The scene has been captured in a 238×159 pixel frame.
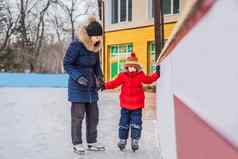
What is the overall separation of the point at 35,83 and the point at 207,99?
1047 inches

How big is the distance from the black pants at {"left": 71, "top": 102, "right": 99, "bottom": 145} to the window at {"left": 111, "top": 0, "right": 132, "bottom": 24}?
917 inches

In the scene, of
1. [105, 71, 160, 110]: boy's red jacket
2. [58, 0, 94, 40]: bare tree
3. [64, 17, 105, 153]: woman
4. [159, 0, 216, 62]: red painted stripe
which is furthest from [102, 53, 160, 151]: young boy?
[58, 0, 94, 40]: bare tree

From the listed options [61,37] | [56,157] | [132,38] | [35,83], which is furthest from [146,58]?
[61,37]

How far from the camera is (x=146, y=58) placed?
27.8 m

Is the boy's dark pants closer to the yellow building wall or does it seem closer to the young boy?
the young boy

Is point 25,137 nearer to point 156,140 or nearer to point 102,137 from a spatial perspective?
point 102,137

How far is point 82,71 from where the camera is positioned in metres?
5.89

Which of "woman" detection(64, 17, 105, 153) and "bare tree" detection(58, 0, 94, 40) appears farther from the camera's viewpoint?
"bare tree" detection(58, 0, 94, 40)

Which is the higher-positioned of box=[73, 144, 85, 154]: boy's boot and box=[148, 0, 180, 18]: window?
box=[148, 0, 180, 18]: window

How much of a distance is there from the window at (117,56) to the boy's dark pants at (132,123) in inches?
911

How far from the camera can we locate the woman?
5.83 m

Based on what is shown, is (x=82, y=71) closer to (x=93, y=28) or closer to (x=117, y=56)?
(x=93, y=28)

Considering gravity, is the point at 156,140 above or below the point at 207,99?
below

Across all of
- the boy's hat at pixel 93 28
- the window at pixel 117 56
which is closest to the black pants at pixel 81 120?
the boy's hat at pixel 93 28
